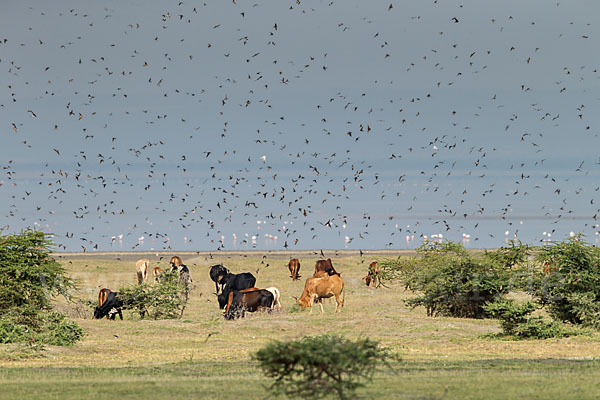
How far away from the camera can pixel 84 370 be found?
2453 centimetres

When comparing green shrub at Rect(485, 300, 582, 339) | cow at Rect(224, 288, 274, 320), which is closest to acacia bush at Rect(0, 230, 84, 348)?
cow at Rect(224, 288, 274, 320)

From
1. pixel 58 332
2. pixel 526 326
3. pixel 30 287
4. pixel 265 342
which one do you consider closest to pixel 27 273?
pixel 30 287

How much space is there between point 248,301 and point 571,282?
16948 millimetres

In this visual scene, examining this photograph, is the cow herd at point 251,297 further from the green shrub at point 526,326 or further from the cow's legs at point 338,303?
the green shrub at point 526,326

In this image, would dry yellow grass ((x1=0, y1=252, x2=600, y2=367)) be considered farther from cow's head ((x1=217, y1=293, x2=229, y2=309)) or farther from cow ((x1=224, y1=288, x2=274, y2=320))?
cow's head ((x1=217, y1=293, x2=229, y2=309))

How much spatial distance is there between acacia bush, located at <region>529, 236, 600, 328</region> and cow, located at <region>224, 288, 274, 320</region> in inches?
558

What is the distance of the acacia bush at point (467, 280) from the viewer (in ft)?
138

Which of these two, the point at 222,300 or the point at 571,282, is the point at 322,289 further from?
the point at 571,282

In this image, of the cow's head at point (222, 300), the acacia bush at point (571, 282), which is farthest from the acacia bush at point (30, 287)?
the acacia bush at point (571, 282)

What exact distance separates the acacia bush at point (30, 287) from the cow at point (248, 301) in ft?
29.5

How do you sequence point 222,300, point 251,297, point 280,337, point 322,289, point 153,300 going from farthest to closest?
point 222,300 → point 322,289 → point 153,300 → point 251,297 → point 280,337

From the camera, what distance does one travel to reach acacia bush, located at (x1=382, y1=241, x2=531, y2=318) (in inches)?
1658

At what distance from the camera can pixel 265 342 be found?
32.2 meters

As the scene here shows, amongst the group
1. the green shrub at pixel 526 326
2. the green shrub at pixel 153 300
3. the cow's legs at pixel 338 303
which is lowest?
the green shrub at pixel 526 326
